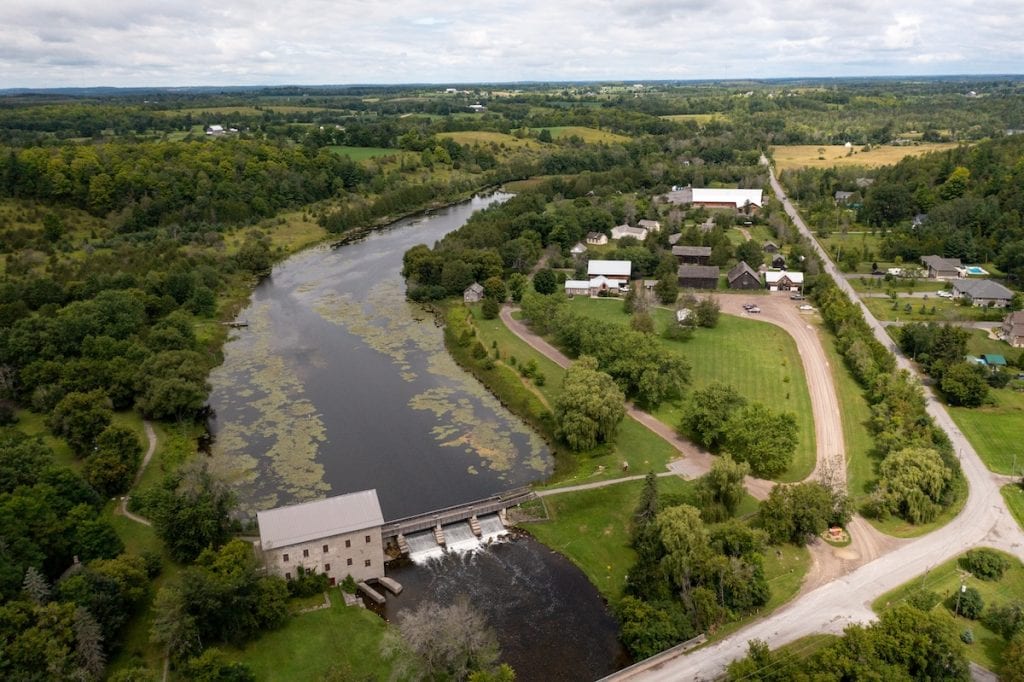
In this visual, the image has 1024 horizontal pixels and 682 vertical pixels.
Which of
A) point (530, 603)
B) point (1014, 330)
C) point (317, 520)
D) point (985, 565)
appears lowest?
point (530, 603)

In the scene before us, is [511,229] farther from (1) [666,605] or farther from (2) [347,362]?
(1) [666,605]

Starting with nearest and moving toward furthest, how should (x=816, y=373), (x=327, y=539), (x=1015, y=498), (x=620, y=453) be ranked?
(x=327, y=539) → (x=1015, y=498) → (x=620, y=453) → (x=816, y=373)

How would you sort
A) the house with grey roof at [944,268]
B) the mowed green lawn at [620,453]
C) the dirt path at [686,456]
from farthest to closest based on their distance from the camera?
the house with grey roof at [944,268]
the mowed green lawn at [620,453]
the dirt path at [686,456]

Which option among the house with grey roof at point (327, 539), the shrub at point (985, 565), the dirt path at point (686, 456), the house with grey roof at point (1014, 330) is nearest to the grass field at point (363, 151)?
the dirt path at point (686, 456)

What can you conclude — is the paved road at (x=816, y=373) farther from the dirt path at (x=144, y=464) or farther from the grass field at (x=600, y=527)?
the dirt path at (x=144, y=464)

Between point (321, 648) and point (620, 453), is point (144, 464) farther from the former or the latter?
point (620, 453)

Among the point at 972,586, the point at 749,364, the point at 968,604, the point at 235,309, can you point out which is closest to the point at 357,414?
the point at 235,309
